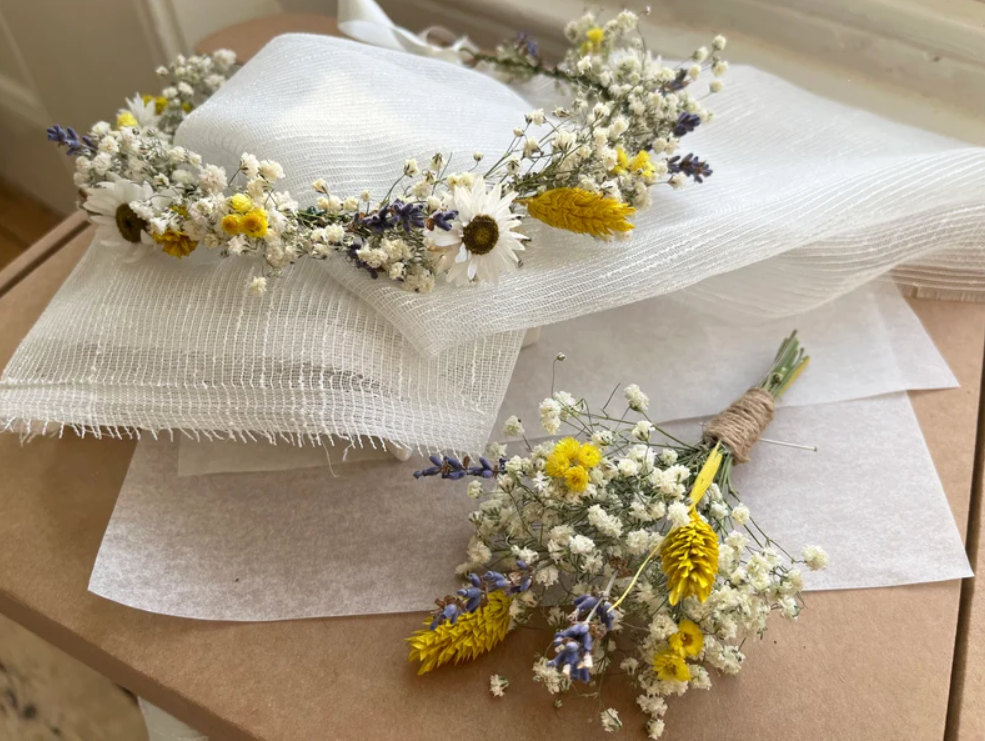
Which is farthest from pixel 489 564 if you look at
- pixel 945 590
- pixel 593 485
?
pixel 945 590

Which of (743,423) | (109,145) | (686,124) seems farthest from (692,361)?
(109,145)

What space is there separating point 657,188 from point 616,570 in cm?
37

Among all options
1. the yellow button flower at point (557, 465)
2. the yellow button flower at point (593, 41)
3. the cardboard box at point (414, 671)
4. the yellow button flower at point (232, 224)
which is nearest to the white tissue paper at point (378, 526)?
the cardboard box at point (414, 671)

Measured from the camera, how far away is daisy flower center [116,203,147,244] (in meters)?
0.64

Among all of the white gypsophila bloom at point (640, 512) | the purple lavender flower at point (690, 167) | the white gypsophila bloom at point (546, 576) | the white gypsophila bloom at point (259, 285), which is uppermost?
the white gypsophila bloom at point (259, 285)

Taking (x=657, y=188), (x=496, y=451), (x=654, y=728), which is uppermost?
(x=657, y=188)

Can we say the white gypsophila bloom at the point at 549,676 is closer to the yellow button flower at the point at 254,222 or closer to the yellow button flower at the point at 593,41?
the yellow button flower at the point at 254,222

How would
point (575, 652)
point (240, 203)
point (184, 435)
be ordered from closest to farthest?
point (575, 652)
point (240, 203)
point (184, 435)

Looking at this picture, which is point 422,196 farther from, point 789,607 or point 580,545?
point 789,607

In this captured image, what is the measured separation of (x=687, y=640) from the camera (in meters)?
0.51

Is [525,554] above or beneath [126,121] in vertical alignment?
beneath

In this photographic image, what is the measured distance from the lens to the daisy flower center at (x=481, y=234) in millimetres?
569

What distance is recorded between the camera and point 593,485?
1.83ft

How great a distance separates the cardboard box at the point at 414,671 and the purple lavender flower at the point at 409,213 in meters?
0.30
